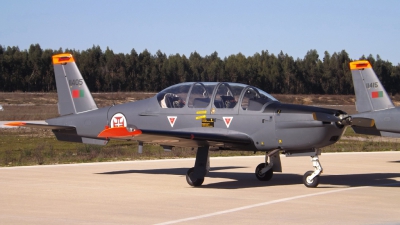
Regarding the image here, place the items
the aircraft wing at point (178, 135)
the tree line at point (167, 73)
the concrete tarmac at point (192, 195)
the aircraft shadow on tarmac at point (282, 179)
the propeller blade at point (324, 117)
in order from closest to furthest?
1. the concrete tarmac at point (192, 195)
2. the aircraft wing at point (178, 135)
3. the propeller blade at point (324, 117)
4. the aircraft shadow on tarmac at point (282, 179)
5. the tree line at point (167, 73)

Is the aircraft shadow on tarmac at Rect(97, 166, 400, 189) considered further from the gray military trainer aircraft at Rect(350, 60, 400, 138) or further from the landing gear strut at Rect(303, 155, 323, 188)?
the gray military trainer aircraft at Rect(350, 60, 400, 138)

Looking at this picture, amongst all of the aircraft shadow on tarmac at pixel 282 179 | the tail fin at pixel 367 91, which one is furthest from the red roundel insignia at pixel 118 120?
the tail fin at pixel 367 91

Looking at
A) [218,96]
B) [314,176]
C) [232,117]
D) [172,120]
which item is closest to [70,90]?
[172,120]

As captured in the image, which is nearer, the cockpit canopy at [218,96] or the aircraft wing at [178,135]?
the aircraft wing at [178,135]

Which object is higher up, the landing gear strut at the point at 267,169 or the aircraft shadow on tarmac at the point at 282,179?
the landing gear strut at the point at 267,169

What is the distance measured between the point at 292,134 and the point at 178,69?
3109 inches

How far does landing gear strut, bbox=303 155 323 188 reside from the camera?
492 inches

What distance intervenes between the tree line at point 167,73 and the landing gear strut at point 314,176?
7448 centimetres

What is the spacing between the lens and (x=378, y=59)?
96.8 metres

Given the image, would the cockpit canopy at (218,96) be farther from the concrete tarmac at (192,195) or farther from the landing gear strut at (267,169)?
the concrete tarmac at (192,195)

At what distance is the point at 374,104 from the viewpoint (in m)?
20.8

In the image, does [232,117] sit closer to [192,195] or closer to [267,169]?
[267,169]

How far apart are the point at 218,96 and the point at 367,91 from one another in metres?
9.41

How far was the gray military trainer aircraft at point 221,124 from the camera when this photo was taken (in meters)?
12.2
